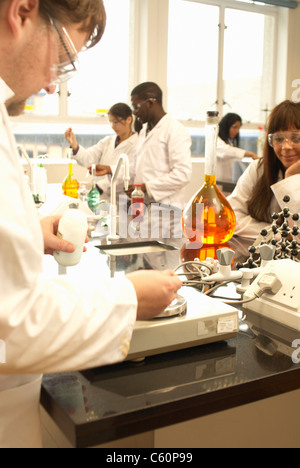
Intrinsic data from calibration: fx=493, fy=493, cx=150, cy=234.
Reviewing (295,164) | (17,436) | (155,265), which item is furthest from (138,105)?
(17,436)

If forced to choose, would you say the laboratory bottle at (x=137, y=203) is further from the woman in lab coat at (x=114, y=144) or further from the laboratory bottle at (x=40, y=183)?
the woman in lab coat at (x=114, y=144)

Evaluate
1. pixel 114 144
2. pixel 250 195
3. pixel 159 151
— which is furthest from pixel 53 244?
pixel 114 144

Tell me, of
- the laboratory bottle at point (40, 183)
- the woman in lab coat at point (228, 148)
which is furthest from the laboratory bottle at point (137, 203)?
the woman in lab coat at point (228, 148)

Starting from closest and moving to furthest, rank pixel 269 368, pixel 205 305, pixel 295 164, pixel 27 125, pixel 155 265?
pixel 269 368 < pixel 205 305 < pixel 155 265 < pixel 295 164 < pixel 27 125

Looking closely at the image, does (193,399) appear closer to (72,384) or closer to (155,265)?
(72,384)

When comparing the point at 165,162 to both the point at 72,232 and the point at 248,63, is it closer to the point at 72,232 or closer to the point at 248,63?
the point at 72,232

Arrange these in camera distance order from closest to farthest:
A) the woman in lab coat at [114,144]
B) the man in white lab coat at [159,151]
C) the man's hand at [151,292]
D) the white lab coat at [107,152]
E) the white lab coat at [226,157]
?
the man's hand at [151,292], the man in white lab coat at [159,151], the woman in lab coat at [114,144], the white lab coat at [107,152], the white lab coat at [226,157]

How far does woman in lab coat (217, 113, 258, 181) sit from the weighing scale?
4.89m

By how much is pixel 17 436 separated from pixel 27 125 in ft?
16.6

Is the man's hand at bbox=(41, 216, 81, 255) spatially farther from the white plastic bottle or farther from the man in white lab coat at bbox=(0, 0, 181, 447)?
the man in white lab coat at bbox=(0, 0, 181, 447)

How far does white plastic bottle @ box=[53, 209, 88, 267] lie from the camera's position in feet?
3.36

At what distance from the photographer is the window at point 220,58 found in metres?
6.15

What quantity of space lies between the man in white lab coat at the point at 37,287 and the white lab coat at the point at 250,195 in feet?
3.97

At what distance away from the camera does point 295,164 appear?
2.13 m
